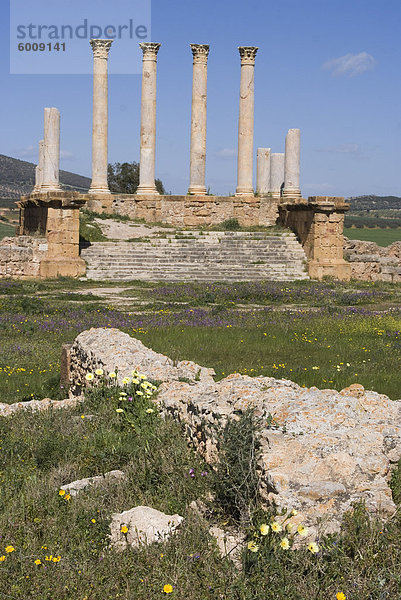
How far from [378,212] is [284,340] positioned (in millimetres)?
133067

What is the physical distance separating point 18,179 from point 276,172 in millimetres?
96127

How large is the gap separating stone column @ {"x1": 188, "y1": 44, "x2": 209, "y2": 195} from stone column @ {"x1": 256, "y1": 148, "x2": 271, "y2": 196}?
4.50m

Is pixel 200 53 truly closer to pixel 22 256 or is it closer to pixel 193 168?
pixel 193 168

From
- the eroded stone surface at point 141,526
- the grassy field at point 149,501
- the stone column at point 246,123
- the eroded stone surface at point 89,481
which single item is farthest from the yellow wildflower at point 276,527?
the stone column at point 246,123

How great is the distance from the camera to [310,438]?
5.00 metres

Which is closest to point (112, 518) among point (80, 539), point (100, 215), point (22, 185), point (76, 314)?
point (80, 539)

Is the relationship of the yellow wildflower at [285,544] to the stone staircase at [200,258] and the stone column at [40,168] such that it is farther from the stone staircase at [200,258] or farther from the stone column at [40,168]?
the stone column at [40,168]

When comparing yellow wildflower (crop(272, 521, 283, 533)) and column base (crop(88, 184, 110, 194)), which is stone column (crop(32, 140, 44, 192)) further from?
yellow wildflower (crop(272, 521, 283, 533))

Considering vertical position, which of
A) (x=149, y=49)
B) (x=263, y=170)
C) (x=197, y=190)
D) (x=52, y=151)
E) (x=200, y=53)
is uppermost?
(x=149, y=49)

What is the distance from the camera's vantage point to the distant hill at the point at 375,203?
150m

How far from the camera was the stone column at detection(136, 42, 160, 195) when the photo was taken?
35.0 meters

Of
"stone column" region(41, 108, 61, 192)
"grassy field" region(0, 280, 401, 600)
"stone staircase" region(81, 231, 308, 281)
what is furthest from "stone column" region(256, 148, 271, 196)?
"grassy field" region(0, 280, 401, 600)

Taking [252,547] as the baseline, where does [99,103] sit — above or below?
above

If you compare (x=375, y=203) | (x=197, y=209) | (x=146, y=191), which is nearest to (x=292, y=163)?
(x=197, y=209)
